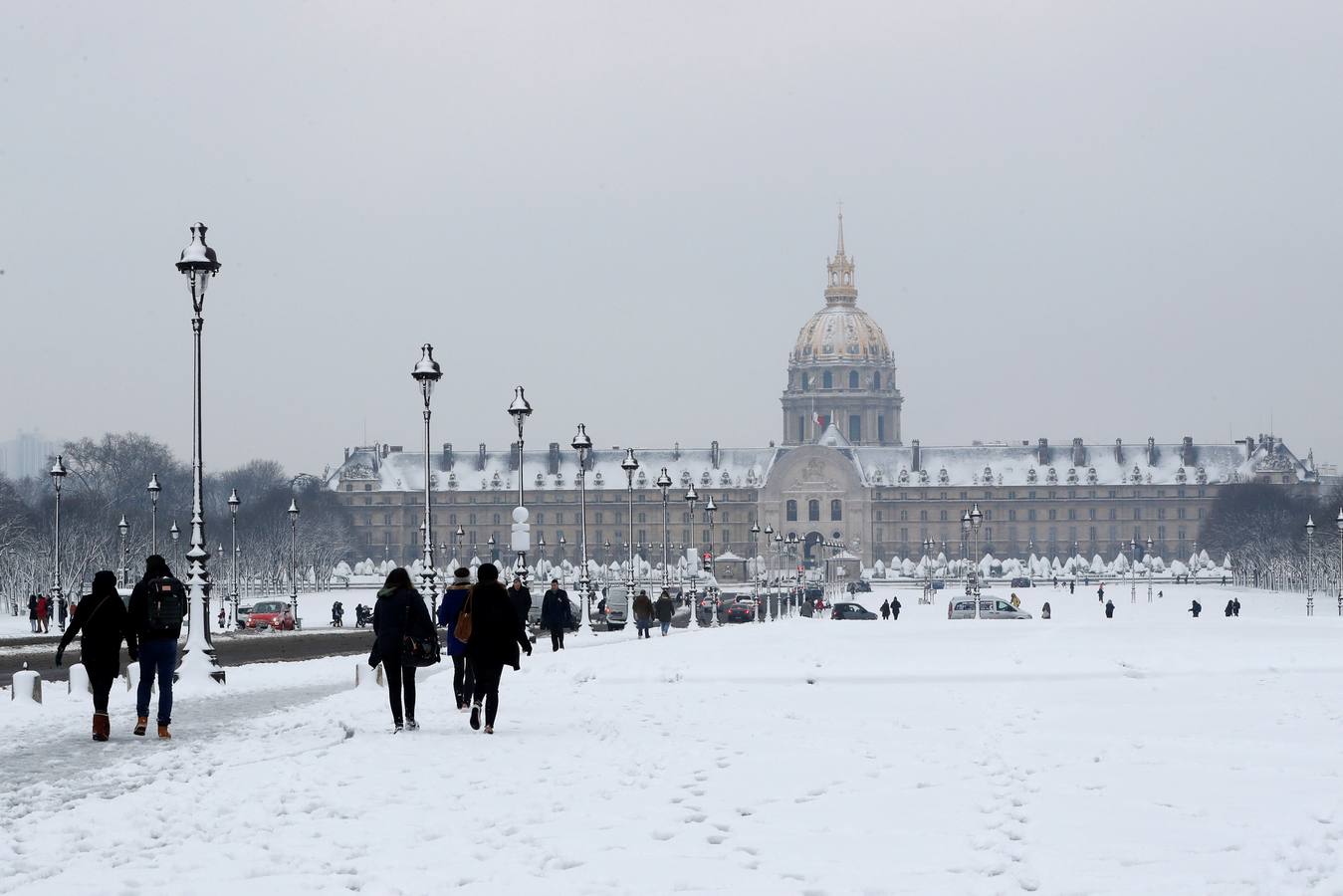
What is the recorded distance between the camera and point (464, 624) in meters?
17.4

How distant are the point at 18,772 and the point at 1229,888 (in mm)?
8693

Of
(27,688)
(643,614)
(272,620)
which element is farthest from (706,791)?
(272,620)

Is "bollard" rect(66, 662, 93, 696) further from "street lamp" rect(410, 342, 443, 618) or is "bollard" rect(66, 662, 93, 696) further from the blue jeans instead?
"street lamp" rect(410, 342, 443, 618)

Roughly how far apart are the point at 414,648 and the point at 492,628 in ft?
2.17

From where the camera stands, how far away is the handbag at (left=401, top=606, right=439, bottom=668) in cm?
1723

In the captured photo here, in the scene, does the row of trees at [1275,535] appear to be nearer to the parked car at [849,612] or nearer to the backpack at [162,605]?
the parked car at [849,612]

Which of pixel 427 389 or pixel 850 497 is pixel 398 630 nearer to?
pixel 427 389

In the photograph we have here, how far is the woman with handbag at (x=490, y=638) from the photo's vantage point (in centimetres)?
1720

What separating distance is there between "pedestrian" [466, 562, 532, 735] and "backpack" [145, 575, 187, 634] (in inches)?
95.4

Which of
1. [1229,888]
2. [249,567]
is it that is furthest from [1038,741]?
[249,567]

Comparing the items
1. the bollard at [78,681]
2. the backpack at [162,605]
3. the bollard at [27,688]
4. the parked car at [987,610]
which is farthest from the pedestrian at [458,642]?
the parked car at [987,610]

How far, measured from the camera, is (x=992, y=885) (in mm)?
9625

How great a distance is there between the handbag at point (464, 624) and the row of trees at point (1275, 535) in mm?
79296

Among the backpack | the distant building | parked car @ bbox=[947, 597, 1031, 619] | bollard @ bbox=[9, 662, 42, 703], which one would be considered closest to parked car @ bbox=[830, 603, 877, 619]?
parked car @ bbox=[947, 597, 1031, 619]
